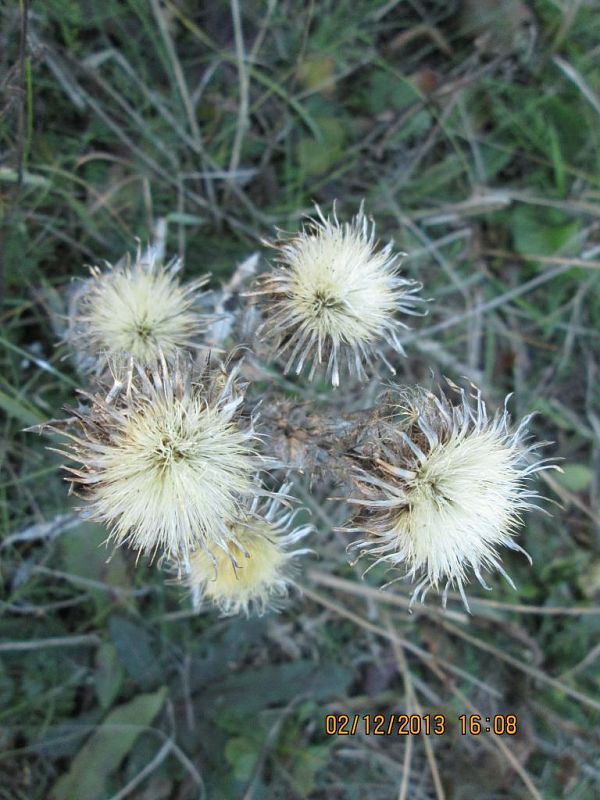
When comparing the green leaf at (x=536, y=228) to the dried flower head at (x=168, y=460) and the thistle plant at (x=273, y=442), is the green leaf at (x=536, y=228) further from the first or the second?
the dried flower head at (x=168, y=460)

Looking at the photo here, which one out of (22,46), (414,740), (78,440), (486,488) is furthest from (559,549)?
(22,46)

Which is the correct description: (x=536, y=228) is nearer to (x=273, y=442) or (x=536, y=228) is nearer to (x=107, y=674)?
(x=273, y=442)

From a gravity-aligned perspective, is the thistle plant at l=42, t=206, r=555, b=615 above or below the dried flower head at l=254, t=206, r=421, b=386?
below

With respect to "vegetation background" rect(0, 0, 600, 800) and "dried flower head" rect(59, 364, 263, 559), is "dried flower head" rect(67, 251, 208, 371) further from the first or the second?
"vegetation background" rect(0, 0, 600, 800)

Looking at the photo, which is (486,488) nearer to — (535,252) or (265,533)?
(265,533)

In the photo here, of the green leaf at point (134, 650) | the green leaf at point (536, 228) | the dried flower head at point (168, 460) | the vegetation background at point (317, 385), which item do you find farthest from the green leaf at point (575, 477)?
the dried flower head at point (168, 460)
